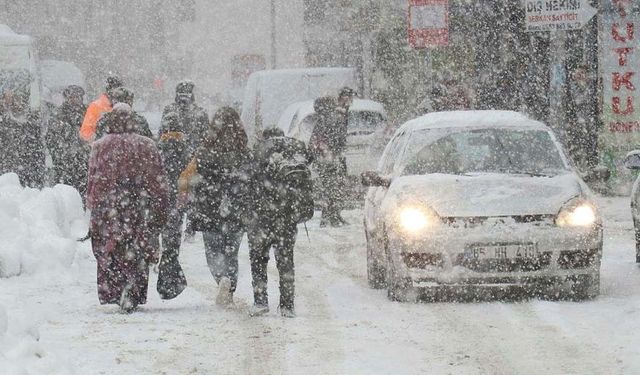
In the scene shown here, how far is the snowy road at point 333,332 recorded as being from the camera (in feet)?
26.5

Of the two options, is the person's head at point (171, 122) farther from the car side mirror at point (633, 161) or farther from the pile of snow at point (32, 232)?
the car side mirror at point (633, 161)

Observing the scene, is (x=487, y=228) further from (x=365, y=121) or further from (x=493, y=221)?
(x=365, y=121)

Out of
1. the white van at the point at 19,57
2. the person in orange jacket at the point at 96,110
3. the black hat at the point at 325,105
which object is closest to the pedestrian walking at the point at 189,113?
the person in orange jacket at the point at 96,110

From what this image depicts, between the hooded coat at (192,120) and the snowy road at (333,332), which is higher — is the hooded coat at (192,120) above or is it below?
above

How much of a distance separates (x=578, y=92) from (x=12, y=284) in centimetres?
1188

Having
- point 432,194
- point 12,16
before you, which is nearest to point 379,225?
point 432,194

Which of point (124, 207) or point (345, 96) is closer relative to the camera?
point (124, 207)

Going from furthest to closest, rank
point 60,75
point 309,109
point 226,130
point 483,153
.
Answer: point 60,75 < point 309,109 < point 483,153 < point 226,130

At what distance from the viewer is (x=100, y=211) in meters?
10.7

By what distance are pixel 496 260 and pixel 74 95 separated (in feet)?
29.4

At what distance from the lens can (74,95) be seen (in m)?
17.9

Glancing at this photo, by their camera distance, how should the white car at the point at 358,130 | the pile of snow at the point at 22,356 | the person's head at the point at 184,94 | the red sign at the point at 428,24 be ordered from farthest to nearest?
the white car at the point at 358,130 → the red sign at the point at 428,24 → the person's head at the point at 184,94 → the pile of snow at the point at 22,356

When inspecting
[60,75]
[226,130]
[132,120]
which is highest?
[132,120]

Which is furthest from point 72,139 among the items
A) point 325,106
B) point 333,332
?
point 333,332
